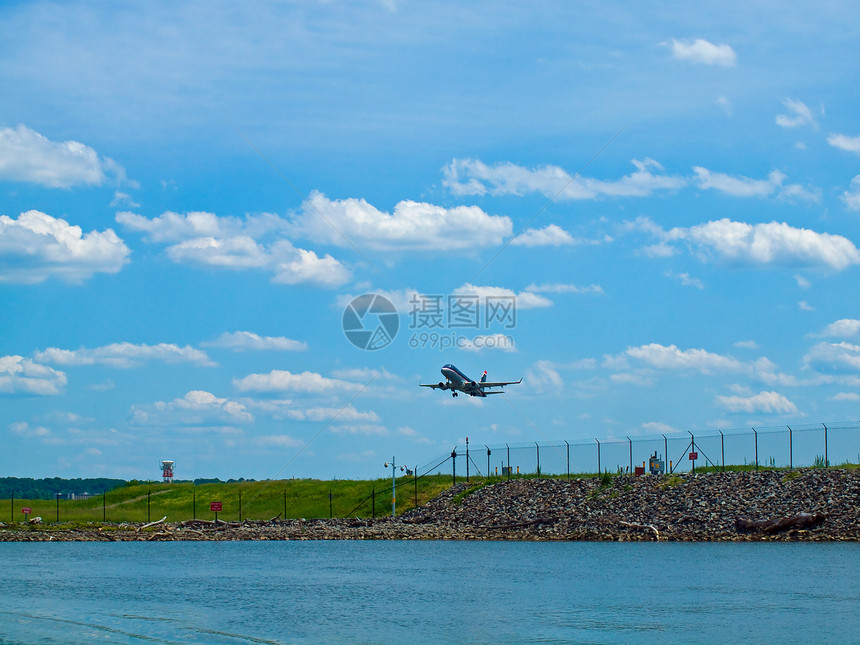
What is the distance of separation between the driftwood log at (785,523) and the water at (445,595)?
10.2 feet

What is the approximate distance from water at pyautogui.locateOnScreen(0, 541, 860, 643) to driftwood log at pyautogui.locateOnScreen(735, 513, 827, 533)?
10.2 ft

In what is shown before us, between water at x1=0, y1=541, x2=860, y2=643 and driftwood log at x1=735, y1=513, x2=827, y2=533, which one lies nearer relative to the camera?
water at x1=0, y1=541, x2=860, y2=643

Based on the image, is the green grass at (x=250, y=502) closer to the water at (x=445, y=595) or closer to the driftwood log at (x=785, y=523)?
the water at (x=445, y=595)

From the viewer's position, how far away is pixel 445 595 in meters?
40.2

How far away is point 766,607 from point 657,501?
110 feet

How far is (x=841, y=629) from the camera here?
1200 inches

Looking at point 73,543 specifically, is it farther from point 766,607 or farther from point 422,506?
point 766,607

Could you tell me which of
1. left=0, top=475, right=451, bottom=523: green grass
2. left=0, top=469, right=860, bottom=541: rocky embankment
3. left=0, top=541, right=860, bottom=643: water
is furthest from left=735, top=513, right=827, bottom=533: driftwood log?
left=0, top=475, right=451, bottom=523: green grass

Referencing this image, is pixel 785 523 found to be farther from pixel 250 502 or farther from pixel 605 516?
pixel 250 502

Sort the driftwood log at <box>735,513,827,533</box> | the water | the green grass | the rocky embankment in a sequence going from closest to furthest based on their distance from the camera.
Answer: the water < the driftwood log at <box>735,513,827,533</box> < the rocky embankment < the green grass

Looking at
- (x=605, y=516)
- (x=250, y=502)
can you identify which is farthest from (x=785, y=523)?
(x=250, y=502)

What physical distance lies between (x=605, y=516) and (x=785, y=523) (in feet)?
41.9

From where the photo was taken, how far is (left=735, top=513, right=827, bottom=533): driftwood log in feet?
194

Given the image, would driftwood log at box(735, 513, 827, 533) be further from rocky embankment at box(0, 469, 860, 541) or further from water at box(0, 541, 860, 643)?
water at box(0, 541, 860, 643)
